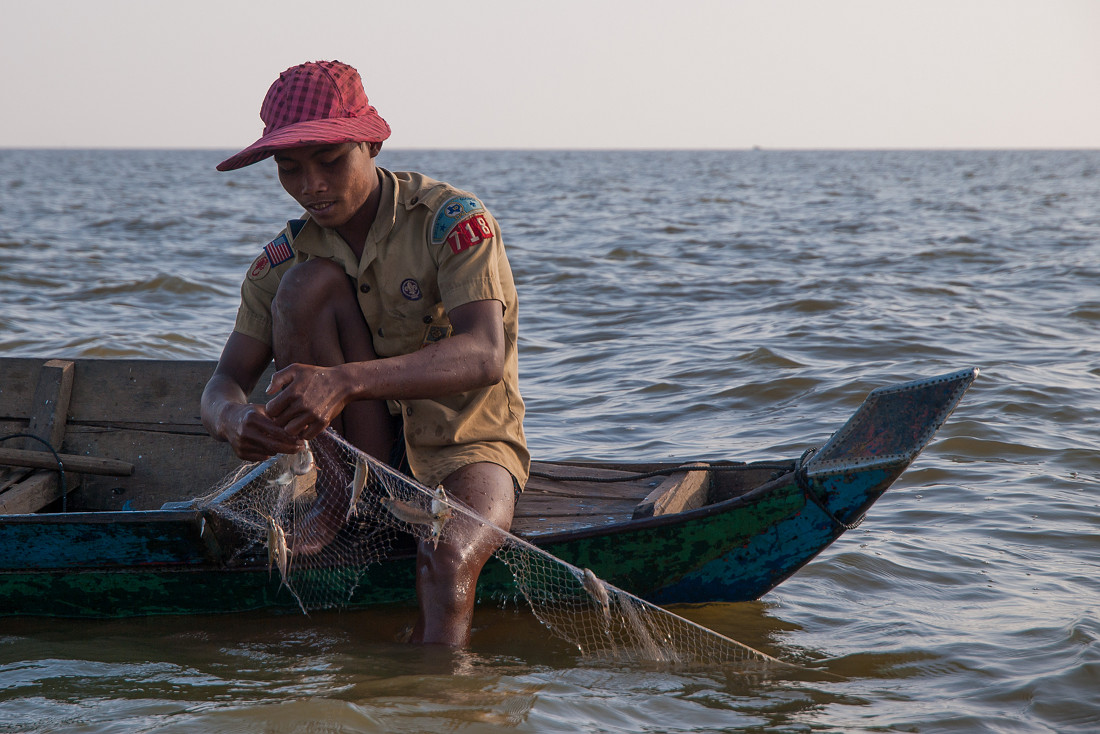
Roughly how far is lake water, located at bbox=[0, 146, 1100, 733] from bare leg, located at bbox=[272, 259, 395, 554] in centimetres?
65

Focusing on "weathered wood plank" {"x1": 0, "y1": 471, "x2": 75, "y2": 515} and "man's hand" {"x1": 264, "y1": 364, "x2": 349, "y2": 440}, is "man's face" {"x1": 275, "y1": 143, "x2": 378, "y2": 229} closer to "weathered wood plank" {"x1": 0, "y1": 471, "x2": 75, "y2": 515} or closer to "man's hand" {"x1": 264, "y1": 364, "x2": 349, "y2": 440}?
"man's hand" {"x1": 264, "y1": 364, "x2": 349, "y2": 440}

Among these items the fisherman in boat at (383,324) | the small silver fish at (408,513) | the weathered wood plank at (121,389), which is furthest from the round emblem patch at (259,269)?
the weathered wood plank at (121,389)

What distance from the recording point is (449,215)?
9.89ft

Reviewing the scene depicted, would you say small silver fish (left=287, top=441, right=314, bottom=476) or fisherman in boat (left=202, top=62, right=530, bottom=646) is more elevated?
fisherman in boat (left=202, top=62, right=530, bottom=646)

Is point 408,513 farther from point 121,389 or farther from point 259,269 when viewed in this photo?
point 121,389

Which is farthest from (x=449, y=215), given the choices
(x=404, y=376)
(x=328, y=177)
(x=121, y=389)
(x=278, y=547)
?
(x=121, y=389)

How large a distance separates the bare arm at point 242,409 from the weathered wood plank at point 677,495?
4.07 feet

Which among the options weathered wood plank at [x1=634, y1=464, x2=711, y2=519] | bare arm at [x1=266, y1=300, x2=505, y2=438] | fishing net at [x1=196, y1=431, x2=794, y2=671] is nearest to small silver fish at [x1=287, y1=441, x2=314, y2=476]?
fishing net at [x1=196, y1=431, x2=794, y2=671]

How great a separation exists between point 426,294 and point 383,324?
→ 0.17 m

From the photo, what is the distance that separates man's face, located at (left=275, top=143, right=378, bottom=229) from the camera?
2.83 m

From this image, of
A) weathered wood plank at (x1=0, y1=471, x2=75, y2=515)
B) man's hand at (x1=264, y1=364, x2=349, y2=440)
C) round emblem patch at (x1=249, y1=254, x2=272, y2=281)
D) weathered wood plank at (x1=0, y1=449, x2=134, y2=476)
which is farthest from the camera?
weathered wood plank at (x1=0, y1=449, x2=134, y2=476)

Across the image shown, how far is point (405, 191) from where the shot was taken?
3143mm

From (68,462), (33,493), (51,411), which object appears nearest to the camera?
(33,493)

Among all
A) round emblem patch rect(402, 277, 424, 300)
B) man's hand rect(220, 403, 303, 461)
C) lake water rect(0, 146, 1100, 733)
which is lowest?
lake water rect(0, 146, 1100, 733)
